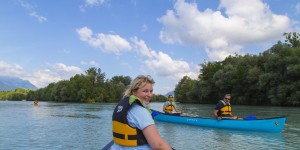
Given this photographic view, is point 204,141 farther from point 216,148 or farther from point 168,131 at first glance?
point 168,131

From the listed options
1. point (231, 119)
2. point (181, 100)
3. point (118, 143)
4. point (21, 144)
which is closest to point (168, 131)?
point (231, 119)

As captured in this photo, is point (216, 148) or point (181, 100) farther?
point (181, 100)

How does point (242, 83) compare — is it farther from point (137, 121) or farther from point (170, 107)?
point (137, 121)

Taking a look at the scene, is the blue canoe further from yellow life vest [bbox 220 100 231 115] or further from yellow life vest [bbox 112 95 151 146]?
yellow life vest [bbox 112 95 151 146]

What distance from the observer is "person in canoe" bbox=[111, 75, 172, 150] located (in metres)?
2.78

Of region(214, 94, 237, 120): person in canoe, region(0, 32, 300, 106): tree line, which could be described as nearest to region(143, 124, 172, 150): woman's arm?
region(214, 94, 237, 120): person in canoe

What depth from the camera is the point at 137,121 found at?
2.86 metres

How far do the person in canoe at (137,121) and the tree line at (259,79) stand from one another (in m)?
43.7

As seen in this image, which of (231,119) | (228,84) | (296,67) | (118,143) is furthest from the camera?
(228,84)

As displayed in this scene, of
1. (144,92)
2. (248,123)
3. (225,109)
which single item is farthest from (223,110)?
(144,92)

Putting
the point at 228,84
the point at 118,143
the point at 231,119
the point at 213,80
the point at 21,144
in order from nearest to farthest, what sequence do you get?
1. the point at 118,143
2. the point at 21,144
3. the point at 231,119
4. the point at 228,84
5. the point at 213,80

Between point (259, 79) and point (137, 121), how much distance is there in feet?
162

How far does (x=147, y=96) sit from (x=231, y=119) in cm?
1438

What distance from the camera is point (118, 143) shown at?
122 inches
